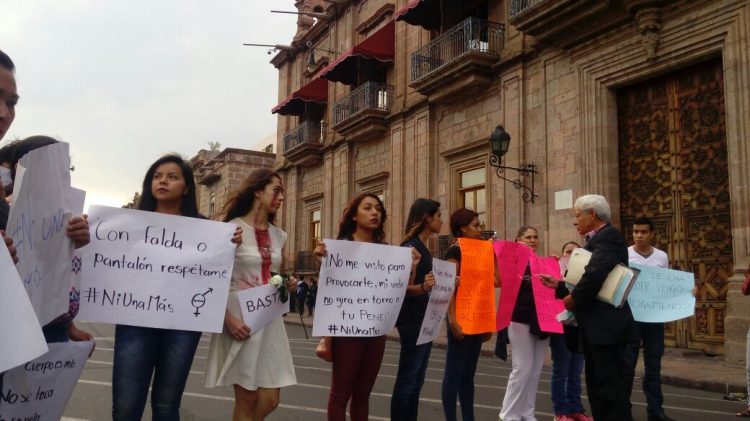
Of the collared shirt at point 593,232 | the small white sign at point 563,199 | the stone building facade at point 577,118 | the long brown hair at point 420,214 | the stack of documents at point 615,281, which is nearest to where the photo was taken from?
the stack of documents at point 615,281

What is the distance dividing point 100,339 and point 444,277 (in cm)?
934

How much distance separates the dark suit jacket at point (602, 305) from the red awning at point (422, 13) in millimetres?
13373

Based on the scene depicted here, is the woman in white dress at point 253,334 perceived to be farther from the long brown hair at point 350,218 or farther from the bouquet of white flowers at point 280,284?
the long brown hair at point 350,218

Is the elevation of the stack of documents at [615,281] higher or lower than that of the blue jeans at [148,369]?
higher

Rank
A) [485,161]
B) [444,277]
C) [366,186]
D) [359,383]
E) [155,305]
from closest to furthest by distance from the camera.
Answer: [155,305], [359,383], [444,277], [485,161], [366,186]

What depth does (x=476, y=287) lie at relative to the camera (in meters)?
5.14

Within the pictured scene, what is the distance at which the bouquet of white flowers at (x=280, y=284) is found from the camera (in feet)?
11.9

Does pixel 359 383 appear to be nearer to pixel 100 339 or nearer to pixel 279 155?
pixel 100 339

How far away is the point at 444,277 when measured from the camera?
4.76m

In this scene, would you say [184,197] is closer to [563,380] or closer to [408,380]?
[408,380]

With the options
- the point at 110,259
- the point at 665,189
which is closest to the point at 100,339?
the point at 110,259

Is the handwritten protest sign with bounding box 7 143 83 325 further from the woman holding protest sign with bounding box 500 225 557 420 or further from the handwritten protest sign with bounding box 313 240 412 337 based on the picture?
the woman holding protest sign with bounding box 500 225 557 420

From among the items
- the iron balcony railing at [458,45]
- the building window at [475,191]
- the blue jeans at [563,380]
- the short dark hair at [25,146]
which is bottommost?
the blue jeans at [563,380]

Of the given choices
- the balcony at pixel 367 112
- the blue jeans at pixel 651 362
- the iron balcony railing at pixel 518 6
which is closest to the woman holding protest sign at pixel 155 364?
the blue jeans at pixel 651 362
